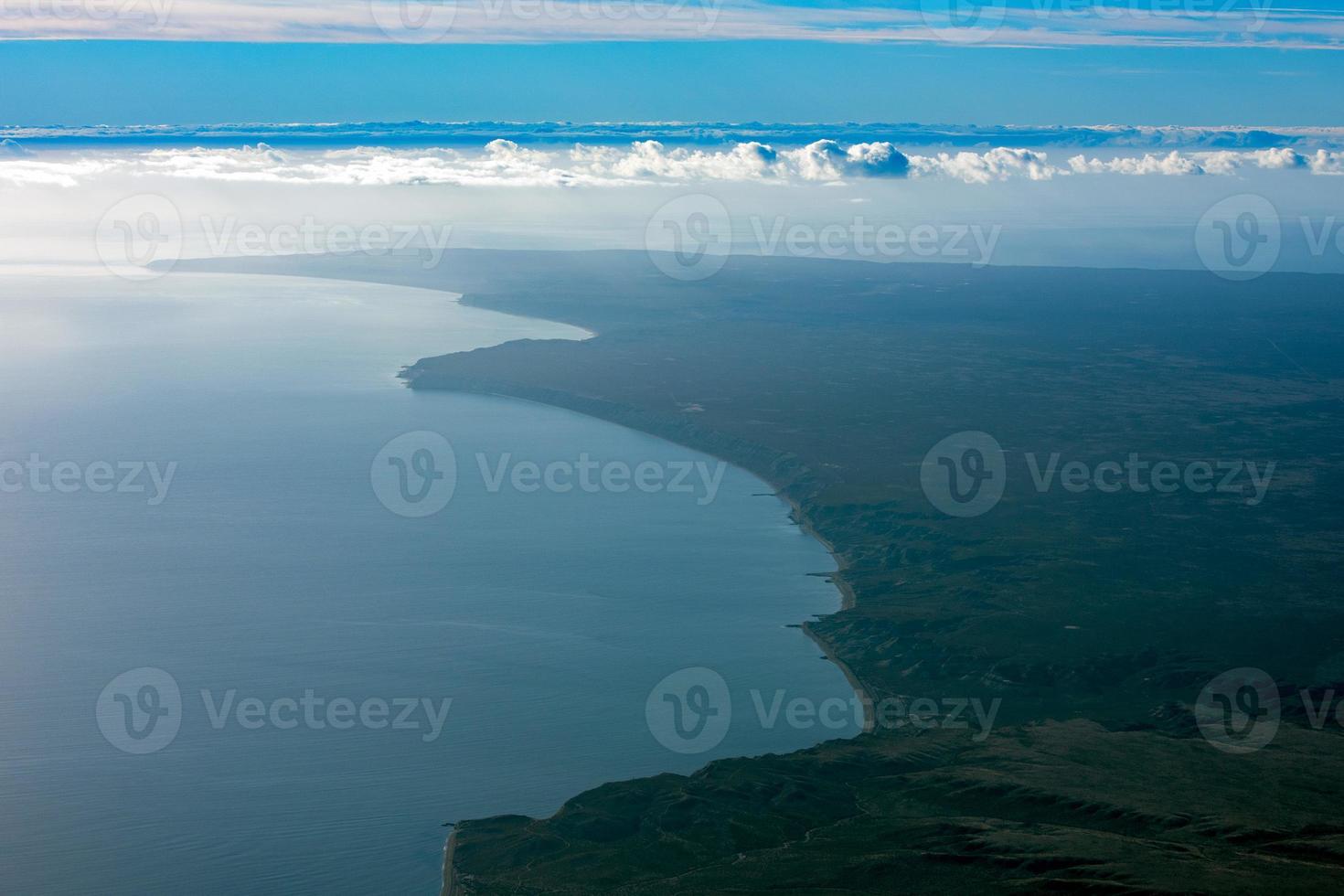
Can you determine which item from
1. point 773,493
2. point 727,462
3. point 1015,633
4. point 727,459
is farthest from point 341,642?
point 727,459

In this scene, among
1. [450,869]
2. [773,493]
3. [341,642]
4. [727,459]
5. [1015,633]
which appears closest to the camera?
[450,869]

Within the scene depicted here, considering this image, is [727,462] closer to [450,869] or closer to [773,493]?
[773,493]

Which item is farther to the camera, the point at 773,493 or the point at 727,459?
the point at 727,459

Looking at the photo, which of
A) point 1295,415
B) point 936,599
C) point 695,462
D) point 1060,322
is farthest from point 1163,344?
point 936,599

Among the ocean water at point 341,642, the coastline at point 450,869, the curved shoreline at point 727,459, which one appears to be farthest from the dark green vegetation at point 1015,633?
the ocean water at point 341,642

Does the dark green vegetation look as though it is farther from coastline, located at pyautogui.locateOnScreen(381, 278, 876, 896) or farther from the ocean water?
the ocean water
